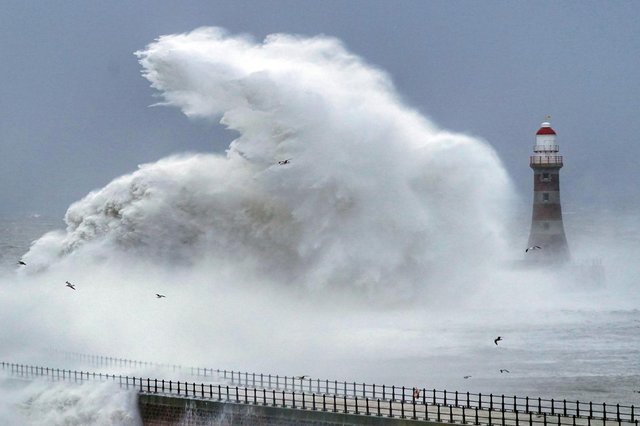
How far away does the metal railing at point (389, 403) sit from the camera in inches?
1222

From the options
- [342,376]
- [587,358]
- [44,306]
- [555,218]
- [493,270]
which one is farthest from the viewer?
[555,218]

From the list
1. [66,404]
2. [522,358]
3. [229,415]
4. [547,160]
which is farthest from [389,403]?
[547,160]

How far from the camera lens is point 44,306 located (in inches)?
1874

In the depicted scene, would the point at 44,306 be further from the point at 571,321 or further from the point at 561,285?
the point at 561,285

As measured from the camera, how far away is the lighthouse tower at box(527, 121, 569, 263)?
210ft

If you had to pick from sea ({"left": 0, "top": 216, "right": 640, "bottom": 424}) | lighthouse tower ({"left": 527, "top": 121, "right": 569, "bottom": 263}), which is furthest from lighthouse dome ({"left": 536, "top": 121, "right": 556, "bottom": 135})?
sea ({"left": 0, "top": 216, "right": 640, "bottom": 424})

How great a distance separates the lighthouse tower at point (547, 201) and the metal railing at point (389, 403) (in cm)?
2804

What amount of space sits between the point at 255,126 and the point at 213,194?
2.97 metres

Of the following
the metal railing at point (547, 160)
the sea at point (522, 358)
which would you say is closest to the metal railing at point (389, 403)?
the sea at point (522, 358)

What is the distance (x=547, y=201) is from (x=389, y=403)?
108ft

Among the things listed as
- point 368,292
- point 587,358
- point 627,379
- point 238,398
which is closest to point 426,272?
point 368,292

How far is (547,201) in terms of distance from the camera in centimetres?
6412

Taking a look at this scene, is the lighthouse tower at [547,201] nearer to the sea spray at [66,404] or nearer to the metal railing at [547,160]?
the metal railing at [547,160]

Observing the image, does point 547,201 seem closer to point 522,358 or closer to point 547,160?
point 547,160
